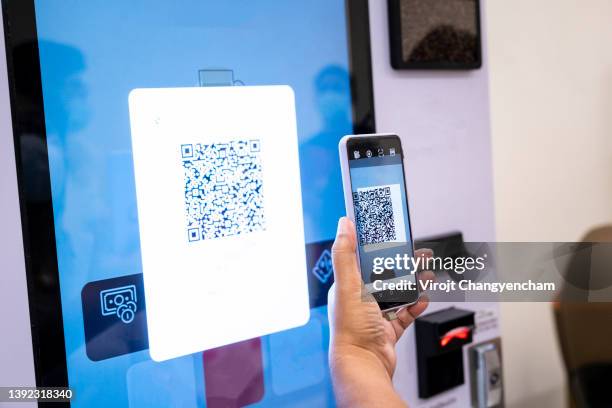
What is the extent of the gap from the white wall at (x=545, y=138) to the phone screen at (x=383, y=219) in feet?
1.41

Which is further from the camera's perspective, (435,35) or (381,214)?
(435,35)

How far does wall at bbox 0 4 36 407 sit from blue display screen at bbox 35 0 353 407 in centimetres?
4

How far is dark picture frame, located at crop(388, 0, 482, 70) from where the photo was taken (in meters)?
0.90

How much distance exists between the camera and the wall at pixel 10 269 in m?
0.59

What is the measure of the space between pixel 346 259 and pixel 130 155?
292 millimetres

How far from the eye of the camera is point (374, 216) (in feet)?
2.43

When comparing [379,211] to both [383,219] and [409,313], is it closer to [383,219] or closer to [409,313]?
[383,219]

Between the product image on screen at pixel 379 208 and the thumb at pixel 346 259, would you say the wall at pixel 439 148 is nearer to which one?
the product image on screen at pixel 379 208

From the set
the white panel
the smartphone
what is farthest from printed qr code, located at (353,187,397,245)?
the white panel

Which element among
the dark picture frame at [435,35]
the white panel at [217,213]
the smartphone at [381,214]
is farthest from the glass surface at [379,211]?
the dark picture frame at [435,35]

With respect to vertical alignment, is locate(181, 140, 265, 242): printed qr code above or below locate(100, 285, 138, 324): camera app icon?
above

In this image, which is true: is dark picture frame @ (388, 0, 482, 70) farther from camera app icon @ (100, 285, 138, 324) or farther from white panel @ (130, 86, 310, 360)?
camera app icon @ (100, 285, 138, 324)
